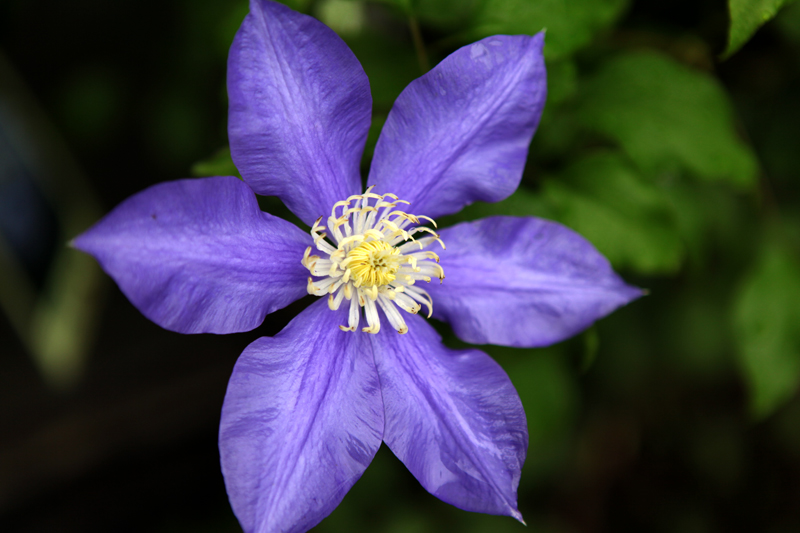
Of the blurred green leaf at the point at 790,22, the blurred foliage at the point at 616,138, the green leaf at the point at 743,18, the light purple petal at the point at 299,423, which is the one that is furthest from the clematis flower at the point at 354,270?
the blurred green leaf at the point at 790,22

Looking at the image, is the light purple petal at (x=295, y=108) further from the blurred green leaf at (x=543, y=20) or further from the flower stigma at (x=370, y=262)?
the blurred green leaf at (x=543, y=20)

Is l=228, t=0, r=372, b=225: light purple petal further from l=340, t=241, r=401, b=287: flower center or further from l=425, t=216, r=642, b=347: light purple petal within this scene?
l=425, t=216, r=642, b=347: light purple petal

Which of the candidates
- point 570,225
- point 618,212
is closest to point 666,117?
point 618,212

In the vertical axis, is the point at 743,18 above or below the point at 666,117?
above

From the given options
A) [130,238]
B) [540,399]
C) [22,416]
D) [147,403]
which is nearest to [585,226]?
[540,399]

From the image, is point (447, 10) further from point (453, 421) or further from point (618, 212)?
point (453, 421)

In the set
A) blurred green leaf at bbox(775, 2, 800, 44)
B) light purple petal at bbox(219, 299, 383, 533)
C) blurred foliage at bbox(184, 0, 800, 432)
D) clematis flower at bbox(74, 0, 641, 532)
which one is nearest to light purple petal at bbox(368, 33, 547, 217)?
clematis flower at bbox(74, 0, 641, 532)

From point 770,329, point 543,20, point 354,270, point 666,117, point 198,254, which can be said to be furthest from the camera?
point 770,329
